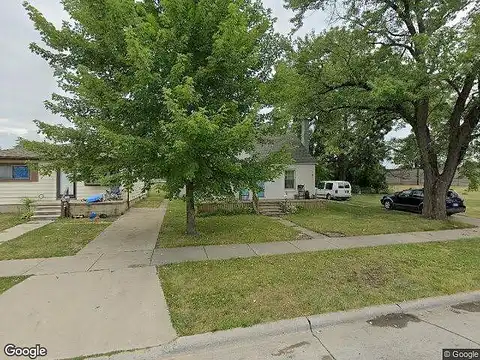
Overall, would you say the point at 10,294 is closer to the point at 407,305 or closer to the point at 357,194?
Result: the point at 407,305

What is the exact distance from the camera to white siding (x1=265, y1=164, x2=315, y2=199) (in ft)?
63.3

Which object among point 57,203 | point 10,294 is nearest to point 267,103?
point 10,294

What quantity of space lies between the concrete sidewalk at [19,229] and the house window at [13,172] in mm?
4050

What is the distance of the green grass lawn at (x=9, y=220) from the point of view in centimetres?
1090

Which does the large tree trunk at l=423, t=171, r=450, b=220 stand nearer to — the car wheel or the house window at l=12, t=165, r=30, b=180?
the car wheel

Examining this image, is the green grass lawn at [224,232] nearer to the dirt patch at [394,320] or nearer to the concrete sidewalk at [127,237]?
the concrete sidewalk at [127,237]

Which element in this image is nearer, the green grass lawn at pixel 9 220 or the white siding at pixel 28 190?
the green grass lawn at pixel 9 220

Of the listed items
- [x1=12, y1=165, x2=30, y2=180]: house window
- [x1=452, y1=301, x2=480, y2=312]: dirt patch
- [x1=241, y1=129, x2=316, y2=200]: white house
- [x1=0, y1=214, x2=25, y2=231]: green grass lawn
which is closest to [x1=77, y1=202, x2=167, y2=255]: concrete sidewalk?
[x1=0, y1=214, x2=25, y2=231]: green grass lawn

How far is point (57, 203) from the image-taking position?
45.0 feet

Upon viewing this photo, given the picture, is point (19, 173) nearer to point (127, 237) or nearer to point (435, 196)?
point (127, 237)

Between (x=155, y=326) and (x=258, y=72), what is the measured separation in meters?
6.95

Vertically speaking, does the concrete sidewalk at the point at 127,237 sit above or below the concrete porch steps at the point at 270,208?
below

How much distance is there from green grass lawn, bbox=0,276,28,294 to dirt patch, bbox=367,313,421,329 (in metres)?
5.85

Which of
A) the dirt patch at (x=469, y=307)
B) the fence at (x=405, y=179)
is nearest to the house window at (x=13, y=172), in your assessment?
the dirt patch at (x=469, y=307)
